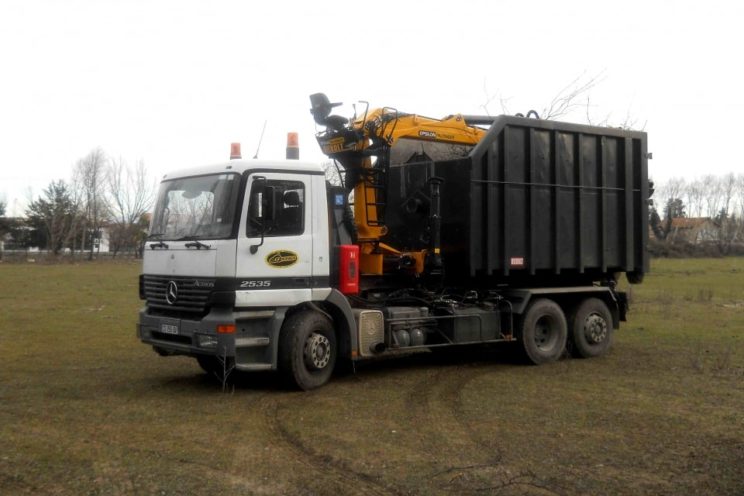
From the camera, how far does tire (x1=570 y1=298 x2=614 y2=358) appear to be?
12531mm

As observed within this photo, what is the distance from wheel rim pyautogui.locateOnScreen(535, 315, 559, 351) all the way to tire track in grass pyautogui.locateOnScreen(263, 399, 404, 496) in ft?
19.1

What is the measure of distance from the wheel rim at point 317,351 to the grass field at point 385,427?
Answer: 43cm

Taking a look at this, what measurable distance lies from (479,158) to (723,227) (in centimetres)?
9788

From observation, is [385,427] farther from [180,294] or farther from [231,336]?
[180,294]

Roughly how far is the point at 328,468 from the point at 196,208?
4251 millimetres

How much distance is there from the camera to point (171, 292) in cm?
920

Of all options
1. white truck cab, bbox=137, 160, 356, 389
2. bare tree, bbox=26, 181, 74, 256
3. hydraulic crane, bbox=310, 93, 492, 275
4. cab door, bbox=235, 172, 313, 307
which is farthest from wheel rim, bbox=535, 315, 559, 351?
bare tree, bbox=26, 181, 74, 256

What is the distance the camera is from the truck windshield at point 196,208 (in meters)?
8.90

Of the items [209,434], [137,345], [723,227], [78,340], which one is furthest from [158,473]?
[723,227]

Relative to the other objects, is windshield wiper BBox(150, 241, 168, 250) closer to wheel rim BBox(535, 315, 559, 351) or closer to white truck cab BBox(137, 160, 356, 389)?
white truck cab BBox(137, 160, 356, 389)

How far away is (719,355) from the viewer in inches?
498

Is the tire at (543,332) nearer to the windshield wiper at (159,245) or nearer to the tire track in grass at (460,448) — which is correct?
the tire track in grass at (460,448)

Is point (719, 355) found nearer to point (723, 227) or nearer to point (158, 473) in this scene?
point (158, 473)

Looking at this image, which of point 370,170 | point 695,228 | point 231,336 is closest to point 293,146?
point 370,170
